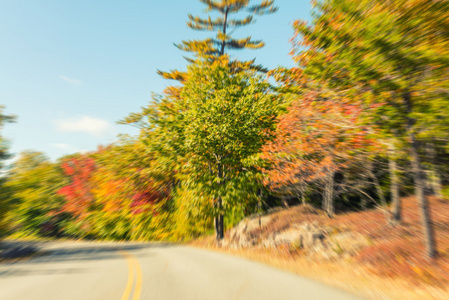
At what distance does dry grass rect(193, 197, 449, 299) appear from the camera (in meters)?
5.66

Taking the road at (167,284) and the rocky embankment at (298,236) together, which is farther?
the rocky embankment at (298,236)

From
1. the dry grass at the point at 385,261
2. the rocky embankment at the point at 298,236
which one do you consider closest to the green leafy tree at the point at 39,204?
the rocky embankment at the point at 298,236

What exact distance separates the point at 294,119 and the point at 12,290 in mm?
10839

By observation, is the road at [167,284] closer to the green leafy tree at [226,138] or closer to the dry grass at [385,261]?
the dry grass at [385,261]

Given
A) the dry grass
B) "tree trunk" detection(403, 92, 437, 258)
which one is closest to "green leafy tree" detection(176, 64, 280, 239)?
the dry grass

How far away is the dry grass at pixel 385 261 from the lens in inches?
223

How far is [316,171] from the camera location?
12477 millimetres

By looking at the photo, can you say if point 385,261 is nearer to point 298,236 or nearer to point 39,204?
point 298,236

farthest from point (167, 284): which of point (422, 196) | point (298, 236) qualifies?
point (422, 196)

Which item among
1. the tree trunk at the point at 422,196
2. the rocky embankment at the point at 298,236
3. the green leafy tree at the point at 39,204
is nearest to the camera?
the tree trunk at the point at 422,196

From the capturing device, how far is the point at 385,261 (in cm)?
721

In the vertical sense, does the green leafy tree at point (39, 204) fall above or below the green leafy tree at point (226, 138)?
below

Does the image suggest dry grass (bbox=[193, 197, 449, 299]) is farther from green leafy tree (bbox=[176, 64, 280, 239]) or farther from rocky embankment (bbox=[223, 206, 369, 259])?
green leafy tree (bbox=[176, 64, 280, 239])

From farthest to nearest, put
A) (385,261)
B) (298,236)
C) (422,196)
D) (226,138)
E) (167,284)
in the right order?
(226,138), (298,236), (385,261), (422,196), (167,284)
